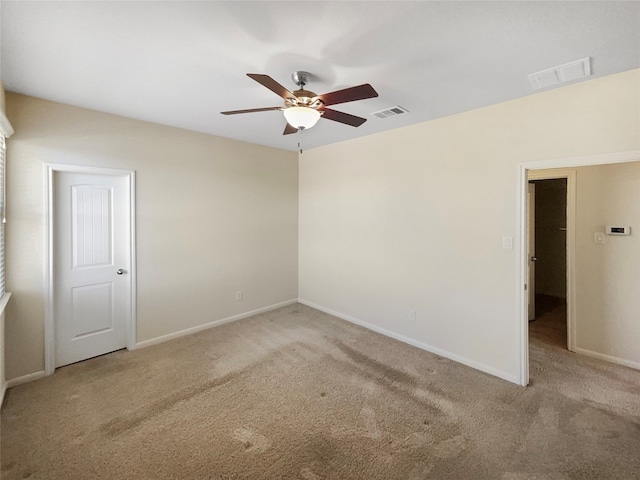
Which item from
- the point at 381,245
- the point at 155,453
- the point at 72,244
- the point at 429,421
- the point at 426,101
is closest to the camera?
the point at 155,453

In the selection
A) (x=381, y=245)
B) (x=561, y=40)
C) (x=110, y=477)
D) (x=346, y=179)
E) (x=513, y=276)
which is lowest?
(x=110, y=477)

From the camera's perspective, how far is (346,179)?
4.25 metres

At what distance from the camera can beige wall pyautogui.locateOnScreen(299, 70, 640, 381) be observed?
2.37 metres

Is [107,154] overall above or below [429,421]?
above

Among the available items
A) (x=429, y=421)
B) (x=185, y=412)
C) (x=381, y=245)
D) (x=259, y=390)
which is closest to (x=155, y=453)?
(x=185, y=412)

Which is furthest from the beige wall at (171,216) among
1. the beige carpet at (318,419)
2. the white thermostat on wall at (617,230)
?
the white thermostat on wall at (617,230)

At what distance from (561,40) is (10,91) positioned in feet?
14.4

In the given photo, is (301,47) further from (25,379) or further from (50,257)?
(25,379)

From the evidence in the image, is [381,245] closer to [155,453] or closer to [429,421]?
[429,421]

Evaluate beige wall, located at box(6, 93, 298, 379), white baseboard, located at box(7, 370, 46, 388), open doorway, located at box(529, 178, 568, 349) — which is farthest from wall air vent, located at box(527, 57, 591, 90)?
white baseboard, located at box(7, 370, 46, 388)

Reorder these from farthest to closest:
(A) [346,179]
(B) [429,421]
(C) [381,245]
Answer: (A) [346,179] < (C) [381,245] < (B) [429,421]

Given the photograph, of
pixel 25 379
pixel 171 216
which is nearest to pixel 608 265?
pixel 171 216

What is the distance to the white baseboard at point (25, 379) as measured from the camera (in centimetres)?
260

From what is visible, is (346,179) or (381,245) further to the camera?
(346,179)
